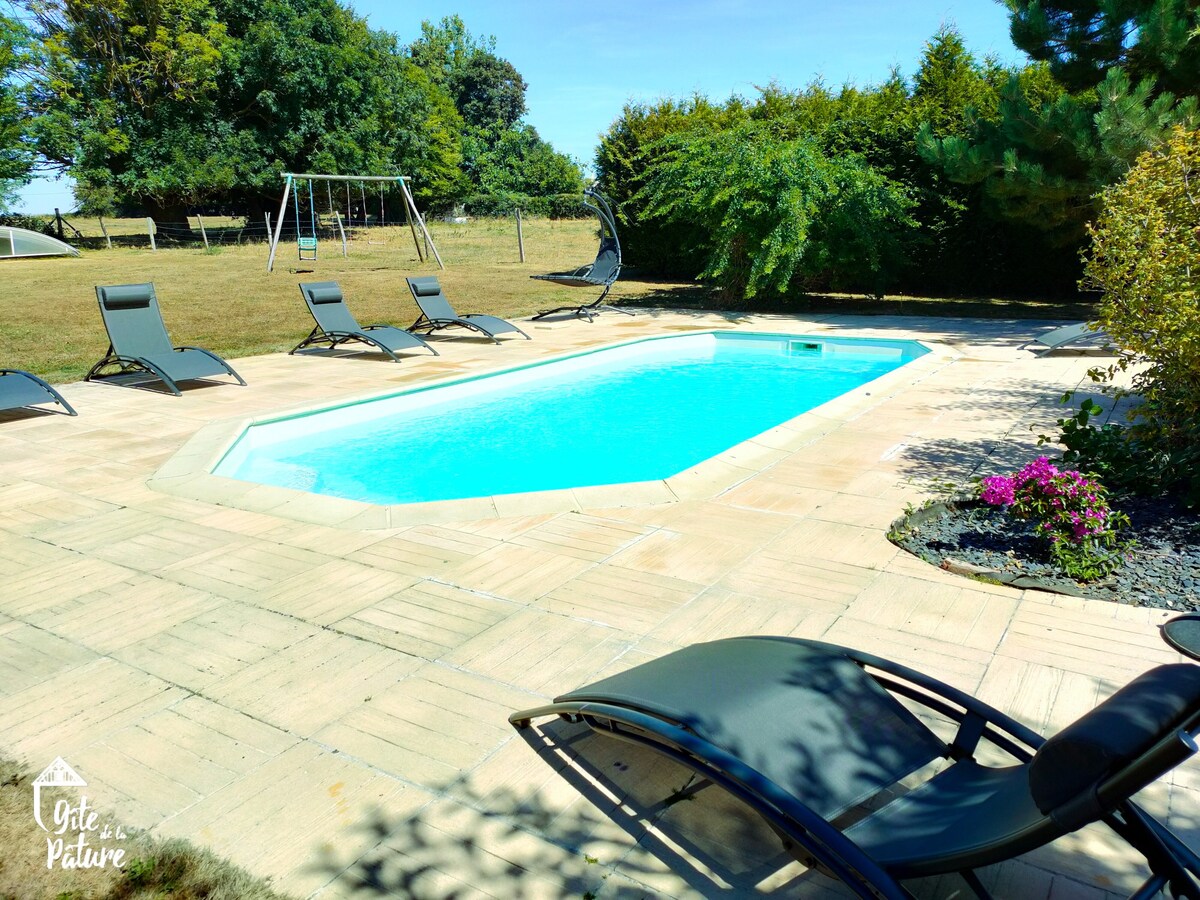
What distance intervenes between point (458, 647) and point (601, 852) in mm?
1318

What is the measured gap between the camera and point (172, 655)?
340cm

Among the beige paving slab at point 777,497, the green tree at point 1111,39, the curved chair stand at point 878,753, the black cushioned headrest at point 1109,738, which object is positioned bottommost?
the beige paving slab at point 777,497

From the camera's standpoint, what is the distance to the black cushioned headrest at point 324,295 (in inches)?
432

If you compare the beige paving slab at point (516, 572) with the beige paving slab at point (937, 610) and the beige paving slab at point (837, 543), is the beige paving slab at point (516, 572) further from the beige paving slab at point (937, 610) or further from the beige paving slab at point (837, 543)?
the beige paving slab at point (937, 610)

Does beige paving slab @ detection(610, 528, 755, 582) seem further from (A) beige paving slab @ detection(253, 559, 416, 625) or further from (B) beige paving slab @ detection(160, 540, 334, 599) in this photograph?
(B) beige paving slab @ detection(160, 540, 334, 599)

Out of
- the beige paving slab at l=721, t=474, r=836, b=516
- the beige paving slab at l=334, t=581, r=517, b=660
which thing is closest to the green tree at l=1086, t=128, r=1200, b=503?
the beige paving slab at l=721, t=474, r=836, b=516

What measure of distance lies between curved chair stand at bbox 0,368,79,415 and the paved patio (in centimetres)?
125

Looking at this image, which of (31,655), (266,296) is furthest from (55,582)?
(266,296)

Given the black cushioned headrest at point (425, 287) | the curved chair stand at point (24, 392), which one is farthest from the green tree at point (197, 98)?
the curved chair stand at point (24, 392)

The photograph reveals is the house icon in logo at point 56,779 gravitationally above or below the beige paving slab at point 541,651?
below

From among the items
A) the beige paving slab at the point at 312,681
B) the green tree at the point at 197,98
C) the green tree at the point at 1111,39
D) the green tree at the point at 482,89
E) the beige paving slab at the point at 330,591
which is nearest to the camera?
the beige paving slab at the point at 312,681

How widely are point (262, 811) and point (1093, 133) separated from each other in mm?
14082

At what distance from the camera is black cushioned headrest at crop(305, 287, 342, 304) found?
1097 centimetres

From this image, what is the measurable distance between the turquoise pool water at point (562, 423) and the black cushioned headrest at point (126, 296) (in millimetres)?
2770
